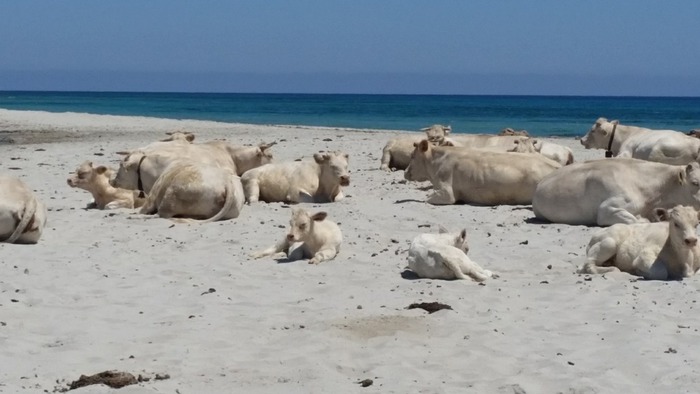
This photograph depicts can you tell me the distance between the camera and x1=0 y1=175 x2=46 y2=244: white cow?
12.1 metres

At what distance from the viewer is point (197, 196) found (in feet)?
46.9

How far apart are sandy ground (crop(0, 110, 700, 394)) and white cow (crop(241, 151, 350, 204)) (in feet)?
6.34

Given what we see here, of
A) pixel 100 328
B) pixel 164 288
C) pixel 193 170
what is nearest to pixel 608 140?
pixel 193 170

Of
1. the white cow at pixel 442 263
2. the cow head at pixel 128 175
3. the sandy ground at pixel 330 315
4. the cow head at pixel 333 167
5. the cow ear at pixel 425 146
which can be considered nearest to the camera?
the sandy ground at pixel 330 315

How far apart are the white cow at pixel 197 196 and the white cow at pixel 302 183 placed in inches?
71.2

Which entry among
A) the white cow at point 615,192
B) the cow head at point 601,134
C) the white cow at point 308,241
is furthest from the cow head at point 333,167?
the cow head at point 601,134

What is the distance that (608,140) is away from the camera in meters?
21.0

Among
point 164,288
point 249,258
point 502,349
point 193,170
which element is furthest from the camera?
point 193,170

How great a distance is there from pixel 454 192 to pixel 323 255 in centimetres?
524

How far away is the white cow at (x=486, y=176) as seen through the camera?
16.0 m

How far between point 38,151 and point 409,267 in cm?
1596

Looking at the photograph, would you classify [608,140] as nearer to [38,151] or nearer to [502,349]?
[38,151]

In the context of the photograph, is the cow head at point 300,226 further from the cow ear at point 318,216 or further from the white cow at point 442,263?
the white cow at point 442,263

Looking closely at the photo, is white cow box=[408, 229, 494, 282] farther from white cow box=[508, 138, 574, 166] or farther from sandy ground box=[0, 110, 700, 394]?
white cow box=[508, 138, 574, 166]
